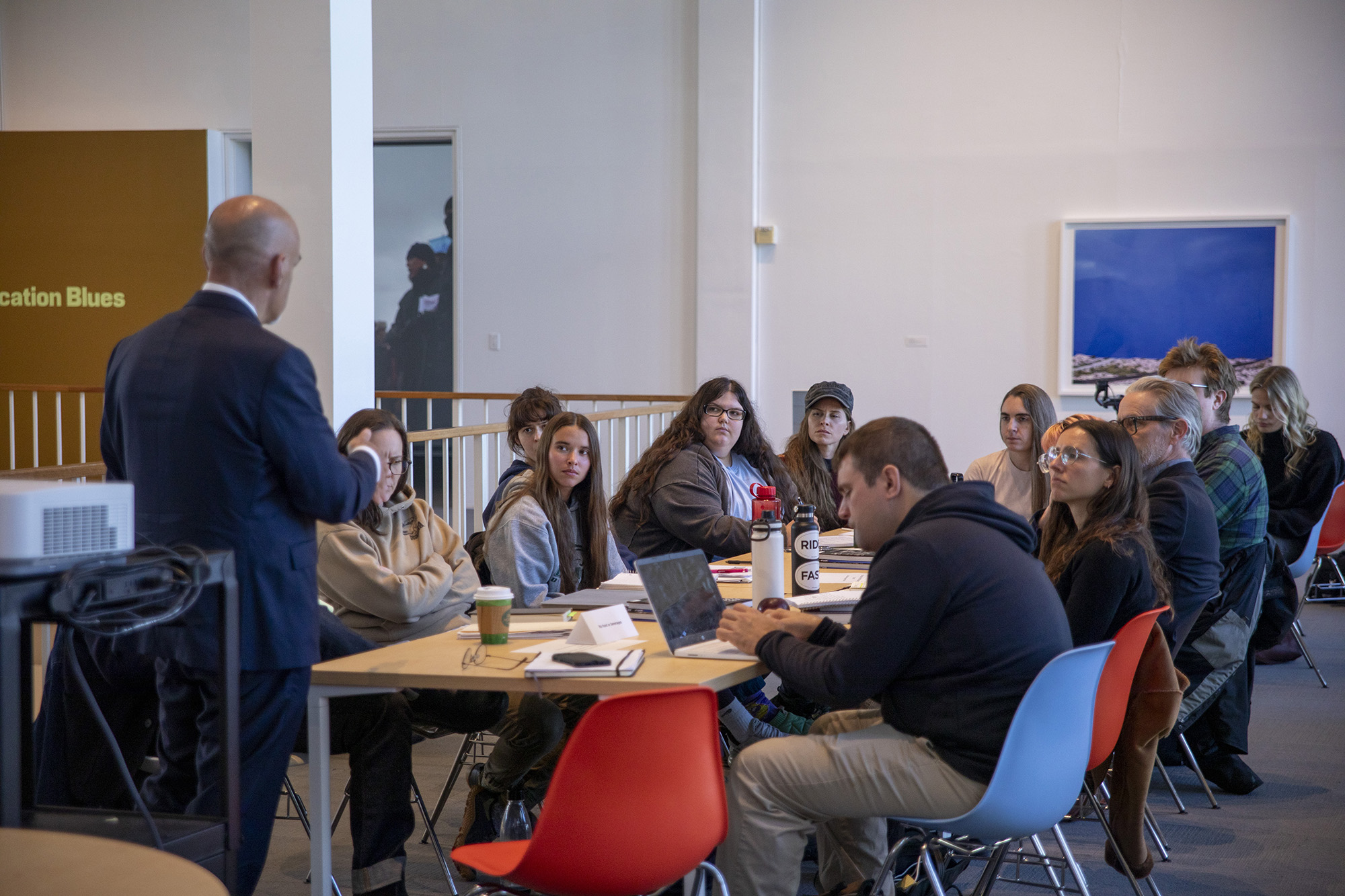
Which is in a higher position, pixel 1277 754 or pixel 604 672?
pixel 604 672

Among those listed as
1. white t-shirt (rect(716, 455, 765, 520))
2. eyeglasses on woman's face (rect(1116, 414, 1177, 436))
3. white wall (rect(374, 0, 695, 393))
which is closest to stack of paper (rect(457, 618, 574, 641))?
white t-shirt (rect(716, 455, 765, 520))

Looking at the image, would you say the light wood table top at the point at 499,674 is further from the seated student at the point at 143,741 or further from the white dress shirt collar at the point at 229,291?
the white dress shirt collar at the point at 229,291

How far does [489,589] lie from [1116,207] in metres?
6.68

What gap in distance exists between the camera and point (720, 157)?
28.0 ft

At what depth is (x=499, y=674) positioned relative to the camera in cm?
220

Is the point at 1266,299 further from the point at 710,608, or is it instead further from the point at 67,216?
the point at 67,216

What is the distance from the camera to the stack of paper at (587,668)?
218 cm

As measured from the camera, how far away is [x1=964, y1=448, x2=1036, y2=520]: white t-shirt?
4.43 m

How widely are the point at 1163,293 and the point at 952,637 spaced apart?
653 centimetres

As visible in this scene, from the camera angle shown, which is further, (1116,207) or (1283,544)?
(1116,207)

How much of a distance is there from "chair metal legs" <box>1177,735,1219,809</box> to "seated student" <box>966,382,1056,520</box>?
2.85 ft

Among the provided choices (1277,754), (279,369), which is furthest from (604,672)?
(1277,754)

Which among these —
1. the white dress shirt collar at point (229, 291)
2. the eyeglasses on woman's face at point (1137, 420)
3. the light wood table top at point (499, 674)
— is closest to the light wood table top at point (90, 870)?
the light wood table top at point (499, 674)

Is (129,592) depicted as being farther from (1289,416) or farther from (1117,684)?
(1289,416)
